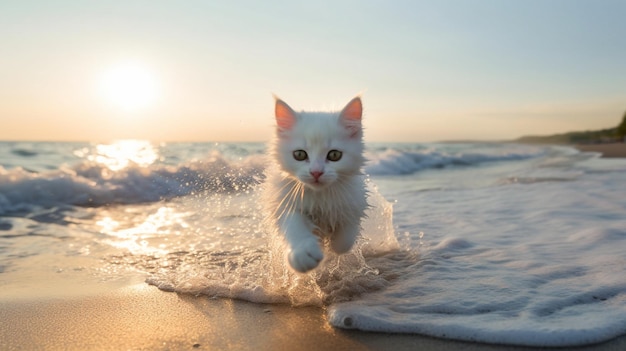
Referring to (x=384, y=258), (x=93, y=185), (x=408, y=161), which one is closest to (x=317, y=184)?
(x=384, y=258)

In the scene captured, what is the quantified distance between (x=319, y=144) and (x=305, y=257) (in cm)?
74

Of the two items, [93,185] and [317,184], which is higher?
[317,184]

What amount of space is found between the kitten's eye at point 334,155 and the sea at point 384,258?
1.21ft

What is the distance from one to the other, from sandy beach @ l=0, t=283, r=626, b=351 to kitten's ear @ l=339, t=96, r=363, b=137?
1.12 metres

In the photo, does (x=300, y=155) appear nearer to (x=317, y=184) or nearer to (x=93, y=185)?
(x=317, y=184)

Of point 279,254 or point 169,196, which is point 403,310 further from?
point 169,196

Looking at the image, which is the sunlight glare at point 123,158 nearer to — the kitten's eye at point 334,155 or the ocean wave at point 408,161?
the ocean wave at point 408,161

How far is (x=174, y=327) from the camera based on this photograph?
8.65 feet

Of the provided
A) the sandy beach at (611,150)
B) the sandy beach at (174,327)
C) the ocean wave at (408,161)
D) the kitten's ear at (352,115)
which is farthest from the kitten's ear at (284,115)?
the sandy beach at (611,150)

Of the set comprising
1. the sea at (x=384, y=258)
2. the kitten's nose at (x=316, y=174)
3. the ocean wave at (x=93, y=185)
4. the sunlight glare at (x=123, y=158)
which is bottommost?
the sea at (x=384, y=258)

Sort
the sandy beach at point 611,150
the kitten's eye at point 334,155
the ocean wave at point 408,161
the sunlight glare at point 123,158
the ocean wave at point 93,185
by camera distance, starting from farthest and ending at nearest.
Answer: the sandy beach at point 611,150 → the ocean wave at point 408,161 → the sunlight glare at point 123,158 → the ocean wave at point 93,185 → the kitten's eye at point 334,155

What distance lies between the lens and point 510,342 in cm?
234

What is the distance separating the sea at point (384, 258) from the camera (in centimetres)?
267

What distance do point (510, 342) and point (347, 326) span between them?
786mm
